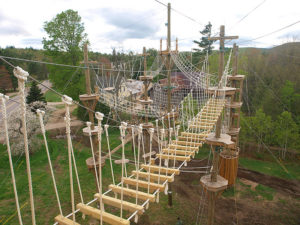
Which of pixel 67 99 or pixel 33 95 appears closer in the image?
pixel 67 99

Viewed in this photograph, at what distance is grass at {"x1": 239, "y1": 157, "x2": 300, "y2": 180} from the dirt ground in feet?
1.33

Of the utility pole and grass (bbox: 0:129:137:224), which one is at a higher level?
the utility pole

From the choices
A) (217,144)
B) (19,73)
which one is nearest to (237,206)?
(217,144)

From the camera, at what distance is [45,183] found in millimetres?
6113

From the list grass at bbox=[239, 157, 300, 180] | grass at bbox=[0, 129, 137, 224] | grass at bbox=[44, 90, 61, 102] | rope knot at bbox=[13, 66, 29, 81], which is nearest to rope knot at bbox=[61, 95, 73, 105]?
rope knot at bbox=[13, 66, 29, 81]

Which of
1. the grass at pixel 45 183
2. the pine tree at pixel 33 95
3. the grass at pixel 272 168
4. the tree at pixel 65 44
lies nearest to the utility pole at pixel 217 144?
the grass at pixel 45 183

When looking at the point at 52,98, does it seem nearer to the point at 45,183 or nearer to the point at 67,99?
the point at 45,183

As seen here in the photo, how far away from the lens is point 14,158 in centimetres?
777

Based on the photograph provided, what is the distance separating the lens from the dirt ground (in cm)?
464

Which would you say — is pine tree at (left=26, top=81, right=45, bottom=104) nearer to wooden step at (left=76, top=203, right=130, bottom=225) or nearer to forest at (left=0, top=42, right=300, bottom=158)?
forest at (left=0, top=42, right=300, bottom=158)

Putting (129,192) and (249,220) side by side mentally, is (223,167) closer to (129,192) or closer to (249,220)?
(249,220)

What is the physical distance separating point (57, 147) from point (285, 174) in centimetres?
860

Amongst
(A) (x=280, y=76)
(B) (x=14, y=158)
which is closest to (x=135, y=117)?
(B) (x=14, y=158)

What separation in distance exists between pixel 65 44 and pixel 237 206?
9031 millimetres
